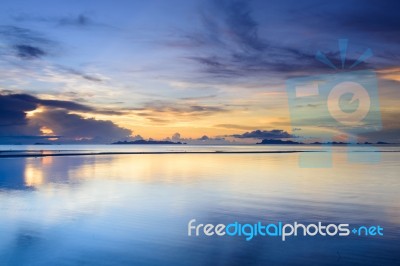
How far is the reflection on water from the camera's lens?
13297 mm

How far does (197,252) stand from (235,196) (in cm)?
1343

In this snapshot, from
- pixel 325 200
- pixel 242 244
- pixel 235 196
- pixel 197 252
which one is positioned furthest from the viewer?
pixel 235 196

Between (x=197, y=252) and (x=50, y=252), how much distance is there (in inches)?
199

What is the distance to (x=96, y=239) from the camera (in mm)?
15461

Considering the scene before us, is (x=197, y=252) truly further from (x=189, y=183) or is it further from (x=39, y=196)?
(x=189, y=183)

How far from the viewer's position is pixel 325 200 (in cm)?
2530

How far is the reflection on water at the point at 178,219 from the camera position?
13.3 m

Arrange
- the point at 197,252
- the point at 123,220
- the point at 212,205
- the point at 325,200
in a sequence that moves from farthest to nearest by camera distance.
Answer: the point at 325,200
the point at 212,205
the point at 123,220
the point at 197,252

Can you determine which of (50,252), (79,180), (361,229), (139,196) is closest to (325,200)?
(361,229)

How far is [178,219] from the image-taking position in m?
19.6

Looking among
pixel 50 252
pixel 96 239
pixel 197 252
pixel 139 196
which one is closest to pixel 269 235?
pixel 197 252

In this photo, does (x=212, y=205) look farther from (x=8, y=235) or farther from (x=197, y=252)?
(x=8, y=235)

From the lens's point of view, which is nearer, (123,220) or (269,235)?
(269,235)

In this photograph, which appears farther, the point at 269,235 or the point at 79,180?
the point at 79,180
